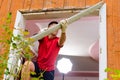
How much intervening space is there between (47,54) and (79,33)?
2.00 m

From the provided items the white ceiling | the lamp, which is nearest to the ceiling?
the white ceiling

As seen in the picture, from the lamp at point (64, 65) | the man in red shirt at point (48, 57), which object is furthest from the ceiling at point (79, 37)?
the lamp at point (64, 65)

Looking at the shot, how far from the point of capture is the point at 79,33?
15.8ft

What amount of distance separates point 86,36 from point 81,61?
135cm

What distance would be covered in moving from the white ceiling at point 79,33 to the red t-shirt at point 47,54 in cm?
97

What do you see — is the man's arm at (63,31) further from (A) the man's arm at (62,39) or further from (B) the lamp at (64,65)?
(B) the lamp at (64,65)

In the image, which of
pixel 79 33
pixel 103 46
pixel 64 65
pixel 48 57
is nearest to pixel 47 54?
pixel 48 57

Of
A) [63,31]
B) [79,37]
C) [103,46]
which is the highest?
[79,37]

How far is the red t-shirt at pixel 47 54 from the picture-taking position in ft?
9.44

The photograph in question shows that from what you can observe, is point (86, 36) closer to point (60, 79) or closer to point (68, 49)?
point (68, 49)

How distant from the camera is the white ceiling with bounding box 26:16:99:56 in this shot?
13.8 feet

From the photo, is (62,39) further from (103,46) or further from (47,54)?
(103,46)

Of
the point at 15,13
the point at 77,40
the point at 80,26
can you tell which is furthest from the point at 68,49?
the point at 15,13

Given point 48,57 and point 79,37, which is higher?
point 79,37
